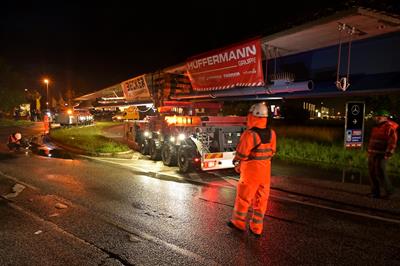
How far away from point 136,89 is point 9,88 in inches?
1738

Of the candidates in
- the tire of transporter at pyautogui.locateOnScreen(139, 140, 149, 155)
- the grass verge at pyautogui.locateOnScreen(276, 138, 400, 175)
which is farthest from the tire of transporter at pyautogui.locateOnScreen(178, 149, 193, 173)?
the grass verge at pyautogui.locateOnScreen(276, 138, 400, 175)

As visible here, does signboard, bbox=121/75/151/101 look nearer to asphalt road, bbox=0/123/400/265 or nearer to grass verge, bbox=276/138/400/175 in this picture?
grass verge, bbox=276/138/400/175

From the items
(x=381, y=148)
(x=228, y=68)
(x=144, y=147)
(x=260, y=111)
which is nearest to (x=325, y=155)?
(x=228, y=68)

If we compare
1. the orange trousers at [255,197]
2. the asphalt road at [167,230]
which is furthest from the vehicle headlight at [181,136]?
the orange trousers at [255,197]

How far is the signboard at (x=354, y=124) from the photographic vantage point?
1100 cm

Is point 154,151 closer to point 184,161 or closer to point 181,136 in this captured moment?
point 181,136

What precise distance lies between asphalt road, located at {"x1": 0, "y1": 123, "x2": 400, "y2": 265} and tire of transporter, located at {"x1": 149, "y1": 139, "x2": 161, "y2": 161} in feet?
13.7

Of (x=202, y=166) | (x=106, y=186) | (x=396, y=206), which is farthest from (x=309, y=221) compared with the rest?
(x=106, y=186)

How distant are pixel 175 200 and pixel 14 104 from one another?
2087 inches

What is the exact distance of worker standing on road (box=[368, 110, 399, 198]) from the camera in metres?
7.22

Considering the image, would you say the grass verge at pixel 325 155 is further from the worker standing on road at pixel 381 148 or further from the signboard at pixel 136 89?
the signboard at pixel 136 89

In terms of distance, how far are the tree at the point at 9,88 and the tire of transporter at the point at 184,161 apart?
48.3 m

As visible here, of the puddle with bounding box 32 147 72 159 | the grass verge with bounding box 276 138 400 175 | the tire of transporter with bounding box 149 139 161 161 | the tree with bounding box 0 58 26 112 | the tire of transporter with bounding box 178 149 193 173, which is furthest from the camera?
the tree with bounding box 0 58 26 112

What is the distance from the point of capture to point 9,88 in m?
52.2
